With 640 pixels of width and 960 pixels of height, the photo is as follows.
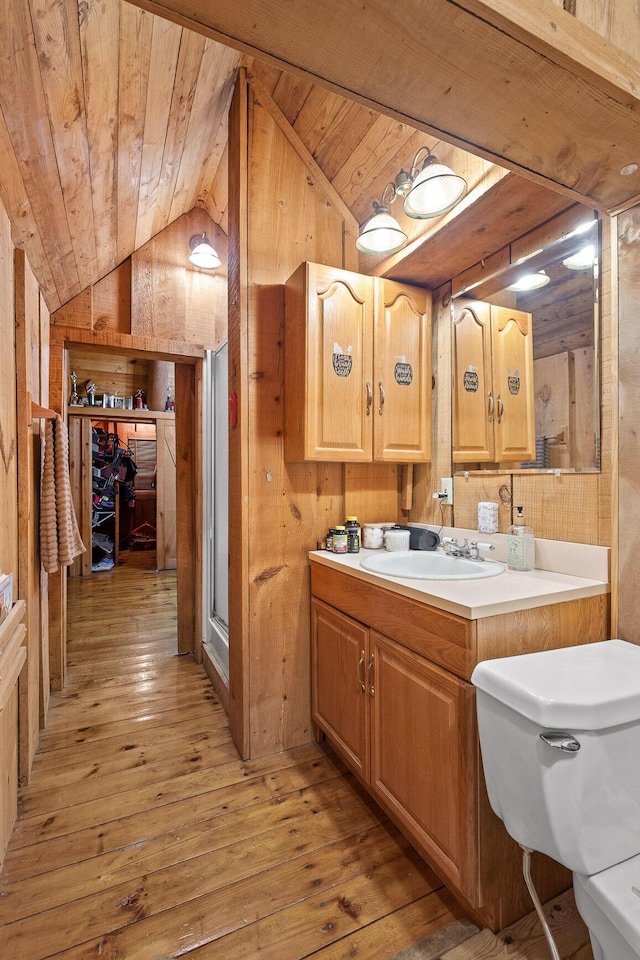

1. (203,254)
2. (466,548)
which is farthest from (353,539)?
(203,254)

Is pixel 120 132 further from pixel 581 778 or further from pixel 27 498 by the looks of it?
pixel 581 778

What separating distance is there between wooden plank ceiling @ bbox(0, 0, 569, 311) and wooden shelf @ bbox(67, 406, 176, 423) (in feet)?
9.57

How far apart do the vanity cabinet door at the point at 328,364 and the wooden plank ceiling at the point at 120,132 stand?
299mm

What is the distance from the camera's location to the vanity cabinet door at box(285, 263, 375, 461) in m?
1.85

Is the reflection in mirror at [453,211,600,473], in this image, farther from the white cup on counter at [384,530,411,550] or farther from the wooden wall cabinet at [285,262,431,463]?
the white cup on counter at [384,530,411,550]

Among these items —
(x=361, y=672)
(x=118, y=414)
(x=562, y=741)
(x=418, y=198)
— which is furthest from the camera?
(x=118, y=414)

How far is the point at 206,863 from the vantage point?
1444 mm

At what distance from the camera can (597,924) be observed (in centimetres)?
89

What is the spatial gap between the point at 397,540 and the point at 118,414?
15.2ft

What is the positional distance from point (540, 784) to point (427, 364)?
168 cm

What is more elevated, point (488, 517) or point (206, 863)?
point (488, 517)

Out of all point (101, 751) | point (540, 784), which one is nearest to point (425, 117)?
point (540, 784)

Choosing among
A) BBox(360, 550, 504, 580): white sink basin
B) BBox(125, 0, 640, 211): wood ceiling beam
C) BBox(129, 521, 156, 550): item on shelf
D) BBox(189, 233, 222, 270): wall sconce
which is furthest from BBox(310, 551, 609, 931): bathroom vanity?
BBox(129, 521, 156, 550): item on shelf

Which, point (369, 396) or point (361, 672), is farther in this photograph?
point (369, 396)
